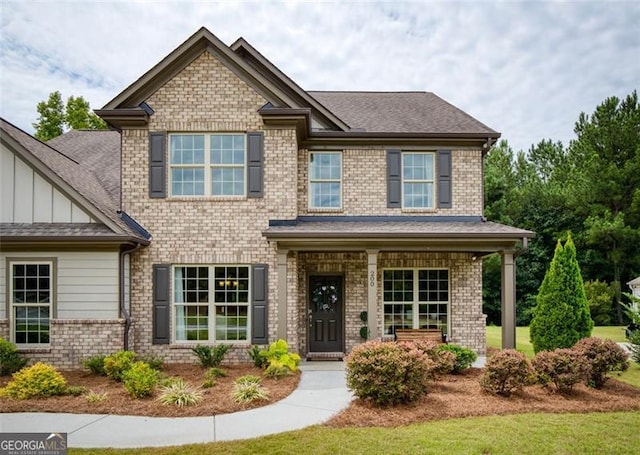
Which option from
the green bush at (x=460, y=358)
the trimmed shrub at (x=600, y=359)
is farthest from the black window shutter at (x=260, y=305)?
the trimmed shrub at (x=600, y=359)

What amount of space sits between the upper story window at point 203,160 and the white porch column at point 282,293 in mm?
1919

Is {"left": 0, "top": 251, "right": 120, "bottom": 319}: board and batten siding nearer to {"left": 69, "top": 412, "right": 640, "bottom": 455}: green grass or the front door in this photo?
the front door

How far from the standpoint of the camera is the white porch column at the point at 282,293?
34.8 feet

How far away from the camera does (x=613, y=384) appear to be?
8867mm

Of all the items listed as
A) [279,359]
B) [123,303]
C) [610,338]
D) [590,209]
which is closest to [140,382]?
[279,359]

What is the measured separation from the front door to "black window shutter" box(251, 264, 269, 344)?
1.82m

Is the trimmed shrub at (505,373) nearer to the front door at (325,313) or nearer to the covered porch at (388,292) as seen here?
the covered porch at (388,292)

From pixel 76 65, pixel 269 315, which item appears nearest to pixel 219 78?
pixel 269 315

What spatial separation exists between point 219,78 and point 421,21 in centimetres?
590

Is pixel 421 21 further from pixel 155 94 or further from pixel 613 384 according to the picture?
pixel 613 384

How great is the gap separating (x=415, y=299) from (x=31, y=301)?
30.6 ft

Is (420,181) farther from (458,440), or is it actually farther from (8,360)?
(8,360)

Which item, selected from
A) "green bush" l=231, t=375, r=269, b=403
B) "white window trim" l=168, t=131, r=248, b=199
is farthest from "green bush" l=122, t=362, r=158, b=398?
"white window trim" l=168, t=131, r=248, b=199

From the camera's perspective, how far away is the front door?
12516 mm
